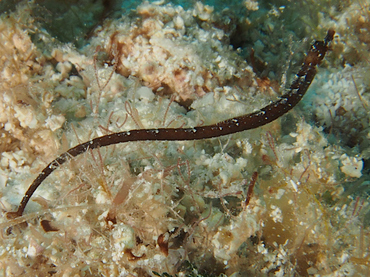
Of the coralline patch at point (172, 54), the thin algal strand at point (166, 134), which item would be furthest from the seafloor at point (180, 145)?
the thin algal strand at point (166, 134)

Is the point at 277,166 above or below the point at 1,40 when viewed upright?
below

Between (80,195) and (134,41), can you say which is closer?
(80,195)

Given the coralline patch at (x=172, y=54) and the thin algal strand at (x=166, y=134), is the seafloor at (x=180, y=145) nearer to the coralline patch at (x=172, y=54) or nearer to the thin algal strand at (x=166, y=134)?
the coralline patch at (x=172, y=54)

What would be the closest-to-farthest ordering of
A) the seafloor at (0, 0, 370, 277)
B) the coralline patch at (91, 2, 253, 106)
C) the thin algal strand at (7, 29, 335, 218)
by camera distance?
1. the seafloor at (0, 0, 370, 277)
2. the thin algal strand at (7, 29, 335, 218)
3. the coralline patch at (91, 2, 253, 106)

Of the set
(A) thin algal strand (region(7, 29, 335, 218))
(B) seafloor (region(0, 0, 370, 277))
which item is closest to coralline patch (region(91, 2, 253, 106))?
(B) seafloor (region(0, 0, 370, 277))

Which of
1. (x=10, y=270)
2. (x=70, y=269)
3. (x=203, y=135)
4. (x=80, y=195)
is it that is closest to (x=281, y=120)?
(x=203, y=135)

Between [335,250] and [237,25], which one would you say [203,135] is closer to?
[335,250]

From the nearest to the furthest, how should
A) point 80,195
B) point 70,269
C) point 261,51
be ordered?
point 70,269 → point 80,195 → point 261,51

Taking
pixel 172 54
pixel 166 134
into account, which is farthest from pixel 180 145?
pixel 172 54

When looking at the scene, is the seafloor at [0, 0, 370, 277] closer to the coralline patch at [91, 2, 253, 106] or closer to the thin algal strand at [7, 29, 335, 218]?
the coralline patch at [91, 2, 253, 106]
